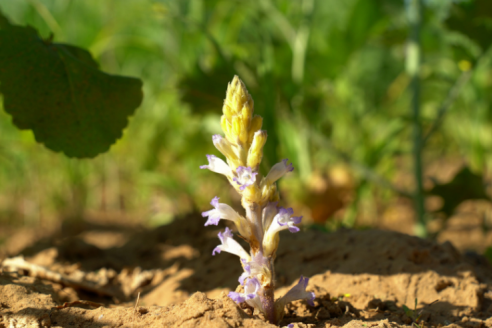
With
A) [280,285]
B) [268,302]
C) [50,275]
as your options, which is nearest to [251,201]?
[268,302]

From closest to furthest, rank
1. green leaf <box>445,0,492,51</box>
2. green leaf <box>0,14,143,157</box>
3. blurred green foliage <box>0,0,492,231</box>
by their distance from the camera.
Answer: green leaf <box>0,14,143,157</box>, green leaf <box>445,0,492,51</box>, blurred green foliage <box>0,0,492,231</box>

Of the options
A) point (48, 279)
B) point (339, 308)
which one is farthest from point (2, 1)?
point (339, 308)

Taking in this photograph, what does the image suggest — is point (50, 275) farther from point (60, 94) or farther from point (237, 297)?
point (237, 297)

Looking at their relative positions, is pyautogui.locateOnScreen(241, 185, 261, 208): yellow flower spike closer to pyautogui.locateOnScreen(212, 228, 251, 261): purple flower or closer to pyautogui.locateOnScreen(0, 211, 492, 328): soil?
pyautogui.locateOnScreen(212, 228, 251, 261): purple flower

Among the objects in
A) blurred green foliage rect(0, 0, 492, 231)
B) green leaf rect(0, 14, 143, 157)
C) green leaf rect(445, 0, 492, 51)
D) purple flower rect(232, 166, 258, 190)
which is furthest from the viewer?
blurred green foliage rect(0, 0, 492, 231)

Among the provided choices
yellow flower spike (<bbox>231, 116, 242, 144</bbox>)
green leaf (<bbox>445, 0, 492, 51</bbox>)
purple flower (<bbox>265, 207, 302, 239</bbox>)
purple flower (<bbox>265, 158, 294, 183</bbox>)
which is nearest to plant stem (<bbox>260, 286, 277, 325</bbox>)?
purple flower (<bbox>265, 207, 302, 239</bbox>)

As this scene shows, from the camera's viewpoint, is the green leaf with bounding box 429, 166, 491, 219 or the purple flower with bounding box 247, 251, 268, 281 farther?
the green leaf with bounding box 429, 166, 491, 219

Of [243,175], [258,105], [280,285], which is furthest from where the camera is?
[258,105]

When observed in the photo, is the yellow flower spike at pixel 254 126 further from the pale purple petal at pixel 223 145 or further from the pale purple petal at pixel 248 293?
the pale purple petal at pixel 248 293

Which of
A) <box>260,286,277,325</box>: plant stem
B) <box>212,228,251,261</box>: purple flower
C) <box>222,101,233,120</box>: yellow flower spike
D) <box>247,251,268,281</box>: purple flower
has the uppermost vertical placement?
<box>222,101,233,120</box>: yellow flower spike
